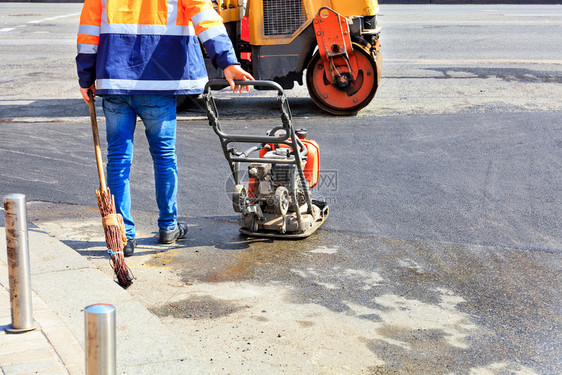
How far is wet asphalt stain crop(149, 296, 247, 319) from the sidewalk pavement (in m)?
0.23

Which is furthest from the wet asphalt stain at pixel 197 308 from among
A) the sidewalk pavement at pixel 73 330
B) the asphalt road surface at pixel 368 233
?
the sidewalk pavement at pixel 73 330

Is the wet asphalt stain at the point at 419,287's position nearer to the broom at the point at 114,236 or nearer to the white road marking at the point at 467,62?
the broom at the point at 114,236

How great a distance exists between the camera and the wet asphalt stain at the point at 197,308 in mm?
3920

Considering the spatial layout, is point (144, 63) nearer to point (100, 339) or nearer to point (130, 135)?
point (130, 135)

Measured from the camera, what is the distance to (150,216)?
226 inches

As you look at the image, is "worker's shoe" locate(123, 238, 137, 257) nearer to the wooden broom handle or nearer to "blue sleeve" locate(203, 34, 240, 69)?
the wooden broom handle

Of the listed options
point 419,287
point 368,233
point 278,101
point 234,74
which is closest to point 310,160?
point 368,233

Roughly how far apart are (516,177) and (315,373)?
4.03 m

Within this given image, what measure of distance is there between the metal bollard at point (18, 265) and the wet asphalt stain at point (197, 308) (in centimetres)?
75

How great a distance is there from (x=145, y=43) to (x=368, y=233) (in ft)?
6.74

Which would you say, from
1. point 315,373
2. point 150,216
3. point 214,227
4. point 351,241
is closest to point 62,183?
point 150,216

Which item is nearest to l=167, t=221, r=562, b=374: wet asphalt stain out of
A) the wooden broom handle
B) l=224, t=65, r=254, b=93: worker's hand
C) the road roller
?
the wooden broom handle

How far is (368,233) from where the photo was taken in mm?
5348

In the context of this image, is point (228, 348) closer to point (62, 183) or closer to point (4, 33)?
point (62, 183)
